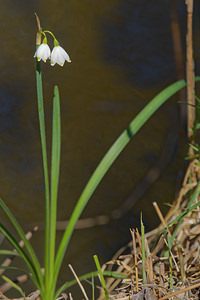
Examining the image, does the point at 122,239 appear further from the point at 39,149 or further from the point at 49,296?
the point at 49,296

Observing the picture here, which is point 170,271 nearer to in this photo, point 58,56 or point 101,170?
point 101,170

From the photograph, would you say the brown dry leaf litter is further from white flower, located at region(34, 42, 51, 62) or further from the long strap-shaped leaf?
white flower, located at region(34, 42, 51, 62)

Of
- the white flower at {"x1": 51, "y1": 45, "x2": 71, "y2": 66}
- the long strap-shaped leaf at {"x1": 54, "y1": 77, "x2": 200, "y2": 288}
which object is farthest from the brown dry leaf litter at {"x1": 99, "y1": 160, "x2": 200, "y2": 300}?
the white flower at {"x1": 51, "y1": 45, "x2": 71, "y2": 66}

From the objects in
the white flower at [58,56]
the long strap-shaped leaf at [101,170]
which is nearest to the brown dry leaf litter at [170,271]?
the long strap-shaped leaf at [101,170]

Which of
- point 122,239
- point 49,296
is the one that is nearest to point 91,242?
point 122,239

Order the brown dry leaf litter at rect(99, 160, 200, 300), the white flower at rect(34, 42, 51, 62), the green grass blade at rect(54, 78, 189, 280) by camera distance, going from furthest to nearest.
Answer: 1. the green grass blade at rect(54, 78, 189, 280)
2. the brown dry leaf litter at rect(99, 160, 200, 300)
3. the white flower at rect(34, 42, 51, 62)

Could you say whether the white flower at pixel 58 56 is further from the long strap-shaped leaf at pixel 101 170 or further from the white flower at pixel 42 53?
the long strap-shaped leaf at pixel 101 170

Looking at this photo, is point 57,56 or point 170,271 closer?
point 57,56

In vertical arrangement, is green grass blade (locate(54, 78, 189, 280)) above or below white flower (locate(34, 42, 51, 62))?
below

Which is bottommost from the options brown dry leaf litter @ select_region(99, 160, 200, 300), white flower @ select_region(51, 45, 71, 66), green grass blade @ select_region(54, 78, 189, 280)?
brown dry leaf litter @ select_region(99, 160, 200, 300)

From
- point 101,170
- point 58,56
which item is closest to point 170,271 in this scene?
point 101,170

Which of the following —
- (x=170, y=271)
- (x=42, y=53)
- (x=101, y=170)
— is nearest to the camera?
(x=42, y=53)

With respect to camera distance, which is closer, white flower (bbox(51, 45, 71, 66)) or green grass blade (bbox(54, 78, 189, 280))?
white flower (bbox(51, 45, 71, 66))
